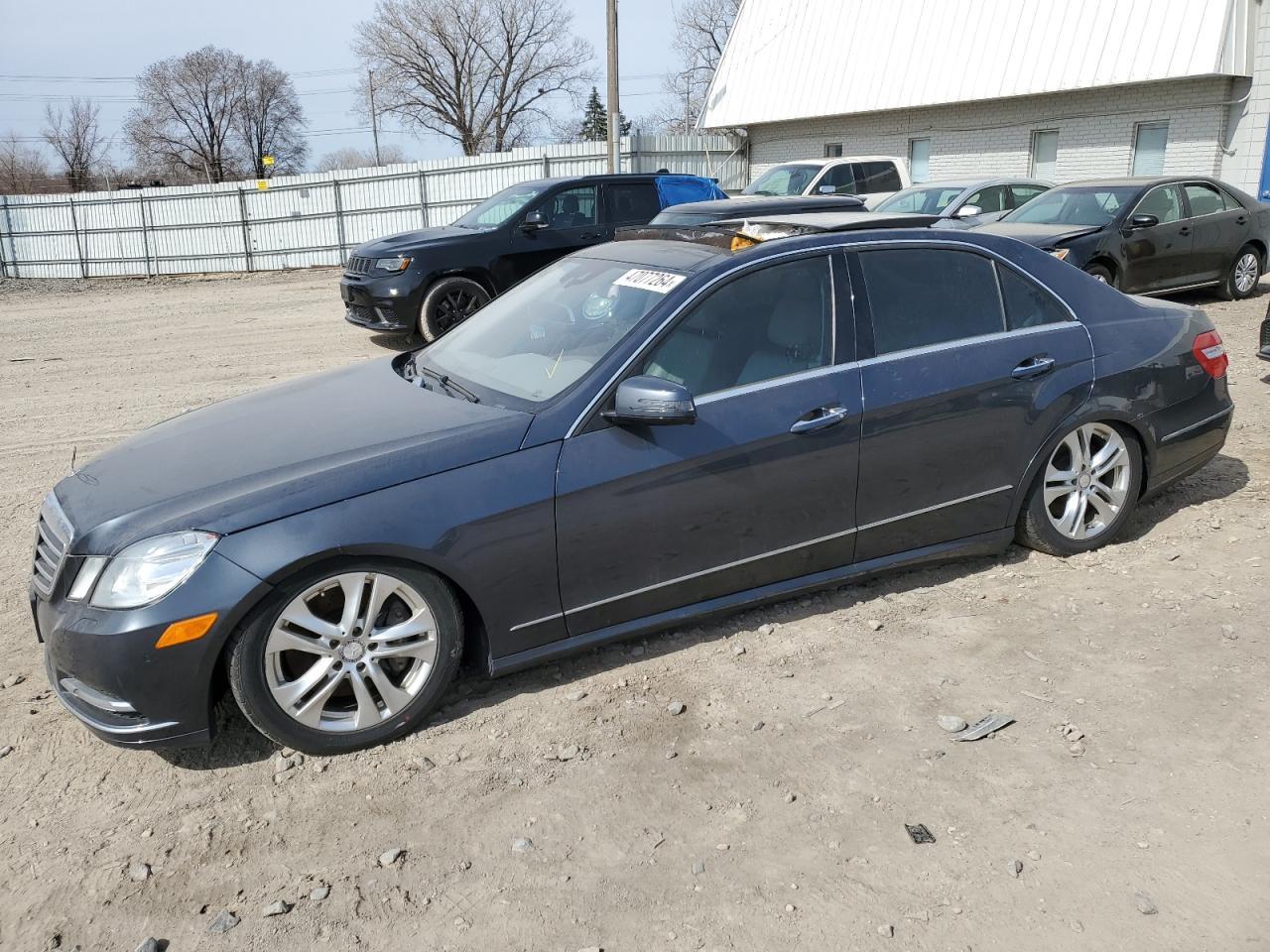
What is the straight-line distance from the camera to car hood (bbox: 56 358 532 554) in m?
3.20

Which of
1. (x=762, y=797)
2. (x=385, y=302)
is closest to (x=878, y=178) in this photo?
(x=385, y=302)

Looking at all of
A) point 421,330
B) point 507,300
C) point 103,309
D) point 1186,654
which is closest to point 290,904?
point 507,300

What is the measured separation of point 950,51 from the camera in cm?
2103

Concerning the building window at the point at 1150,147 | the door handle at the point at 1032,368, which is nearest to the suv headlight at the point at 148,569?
the door handle at the point at 1032,368

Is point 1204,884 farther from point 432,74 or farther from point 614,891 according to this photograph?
point 432,74

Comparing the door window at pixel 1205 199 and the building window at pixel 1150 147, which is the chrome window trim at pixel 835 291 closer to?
the door window at pixel 1205 199

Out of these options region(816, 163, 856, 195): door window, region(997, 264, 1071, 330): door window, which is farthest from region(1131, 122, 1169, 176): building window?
region(997, 264, 1071, 330): door window

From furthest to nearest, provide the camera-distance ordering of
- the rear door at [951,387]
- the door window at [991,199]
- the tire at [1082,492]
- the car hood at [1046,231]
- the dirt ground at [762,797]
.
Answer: the door window at [991,199], the car hood at [1046,231], the tire at [1082,492], the rear door at [951,387], the dirt ground at [762,797]

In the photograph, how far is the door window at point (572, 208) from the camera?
1166 centimetres

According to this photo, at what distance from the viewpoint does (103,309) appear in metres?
17.1

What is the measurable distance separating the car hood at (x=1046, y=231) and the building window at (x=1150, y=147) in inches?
314

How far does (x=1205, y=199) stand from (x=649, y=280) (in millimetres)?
10941

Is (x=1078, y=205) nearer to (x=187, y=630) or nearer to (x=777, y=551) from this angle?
(x=777, y=551)

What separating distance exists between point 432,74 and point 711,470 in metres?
60.7
